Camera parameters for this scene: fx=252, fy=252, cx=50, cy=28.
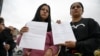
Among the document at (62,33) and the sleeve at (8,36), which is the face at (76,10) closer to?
the document at (62,33)

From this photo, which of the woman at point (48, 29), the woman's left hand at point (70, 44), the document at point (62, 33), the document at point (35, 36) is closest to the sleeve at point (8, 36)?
the woman at point (48, 29)

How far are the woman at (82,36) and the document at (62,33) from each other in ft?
0.20

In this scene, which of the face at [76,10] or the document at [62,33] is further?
the face at [76,10]

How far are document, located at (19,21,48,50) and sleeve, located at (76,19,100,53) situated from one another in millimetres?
392

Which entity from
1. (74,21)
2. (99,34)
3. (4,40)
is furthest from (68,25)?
(4,40)

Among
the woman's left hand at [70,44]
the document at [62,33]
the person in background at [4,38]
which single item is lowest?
the person in background at [4,38]

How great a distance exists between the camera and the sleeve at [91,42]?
2.43 metres

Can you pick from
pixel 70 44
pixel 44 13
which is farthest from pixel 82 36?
pixel 44 13

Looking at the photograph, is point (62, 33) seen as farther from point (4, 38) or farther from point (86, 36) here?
point (4, 38)

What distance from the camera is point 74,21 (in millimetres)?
2674

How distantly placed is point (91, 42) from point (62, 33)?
0.30m

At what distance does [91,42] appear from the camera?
8.02 ft

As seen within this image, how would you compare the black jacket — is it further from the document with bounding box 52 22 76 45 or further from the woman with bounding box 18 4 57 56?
the woman with bounding box 18 4 57 56

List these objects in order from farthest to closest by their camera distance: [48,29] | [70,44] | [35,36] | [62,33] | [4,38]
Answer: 1. [4,38]
2. [48,29]
3. [35,36]
4. [62,33]
5. [70,44]
